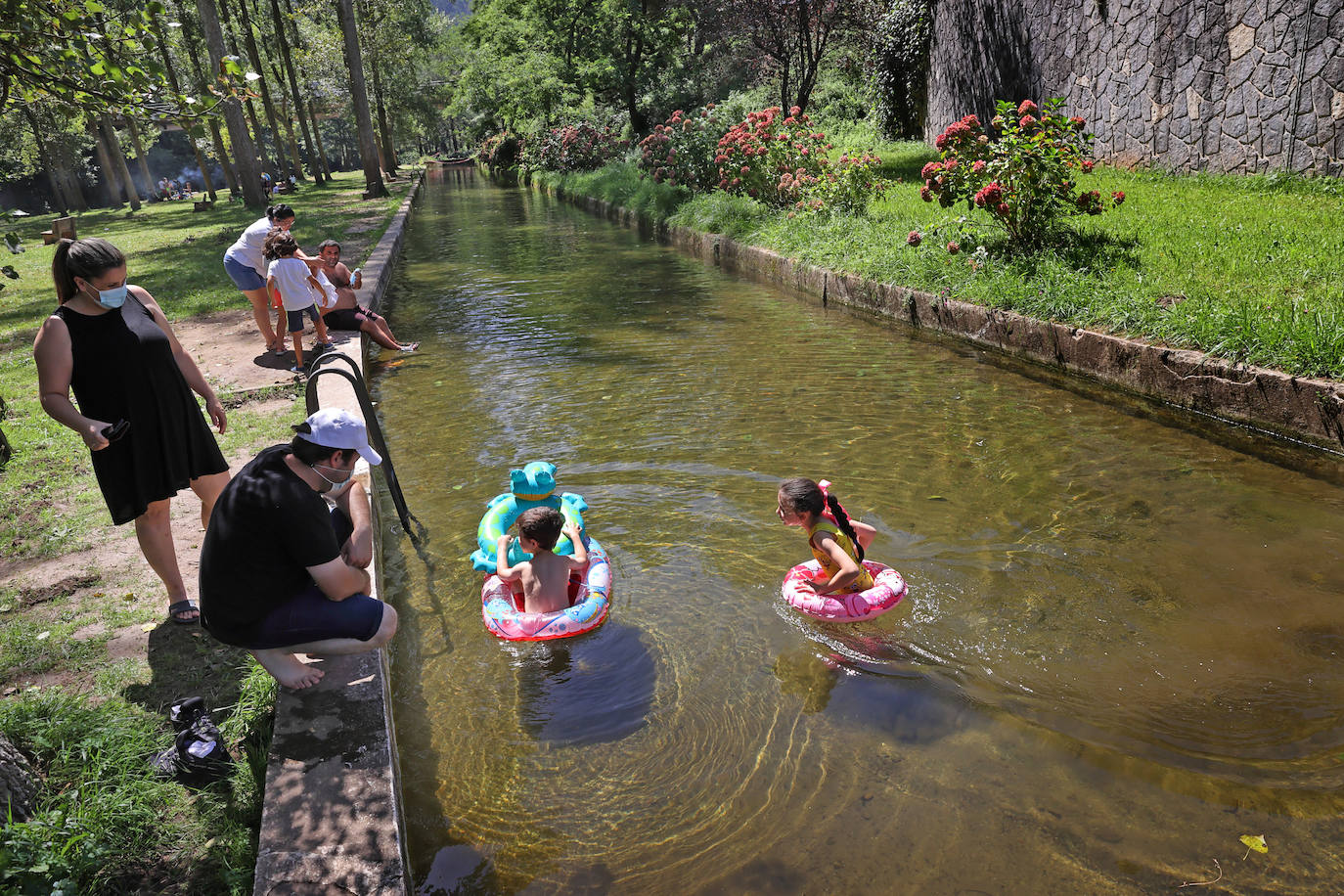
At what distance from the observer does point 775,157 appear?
1429 centimetres

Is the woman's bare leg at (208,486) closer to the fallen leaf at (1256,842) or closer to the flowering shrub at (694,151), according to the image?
the fallen leaf at (1256,842)

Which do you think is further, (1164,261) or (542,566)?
(1164,261)

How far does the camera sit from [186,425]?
4.22 meters

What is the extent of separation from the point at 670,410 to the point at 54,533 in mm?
4380

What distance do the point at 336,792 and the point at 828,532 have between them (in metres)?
2.64

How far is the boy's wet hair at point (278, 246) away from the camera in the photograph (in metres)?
8.34

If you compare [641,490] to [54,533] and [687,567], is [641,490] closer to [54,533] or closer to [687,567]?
[687,567]

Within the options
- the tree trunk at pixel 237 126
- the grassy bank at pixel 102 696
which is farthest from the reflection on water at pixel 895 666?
the tree trunk at pixel 237 126

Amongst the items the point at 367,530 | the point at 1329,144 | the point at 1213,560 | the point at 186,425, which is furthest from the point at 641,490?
the point at 1329,144

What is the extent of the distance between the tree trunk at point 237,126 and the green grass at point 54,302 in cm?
60

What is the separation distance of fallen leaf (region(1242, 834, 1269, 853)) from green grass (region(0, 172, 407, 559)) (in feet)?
18.9

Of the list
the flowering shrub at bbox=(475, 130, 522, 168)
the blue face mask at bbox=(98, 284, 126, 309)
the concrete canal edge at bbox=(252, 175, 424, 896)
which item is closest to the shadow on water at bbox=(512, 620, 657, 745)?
the concrete canal edge at bbox=(252, 175, 424, 896)

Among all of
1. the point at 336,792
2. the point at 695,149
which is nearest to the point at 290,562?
the point at 336,792

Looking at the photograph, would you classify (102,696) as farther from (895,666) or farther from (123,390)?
(895,666)
